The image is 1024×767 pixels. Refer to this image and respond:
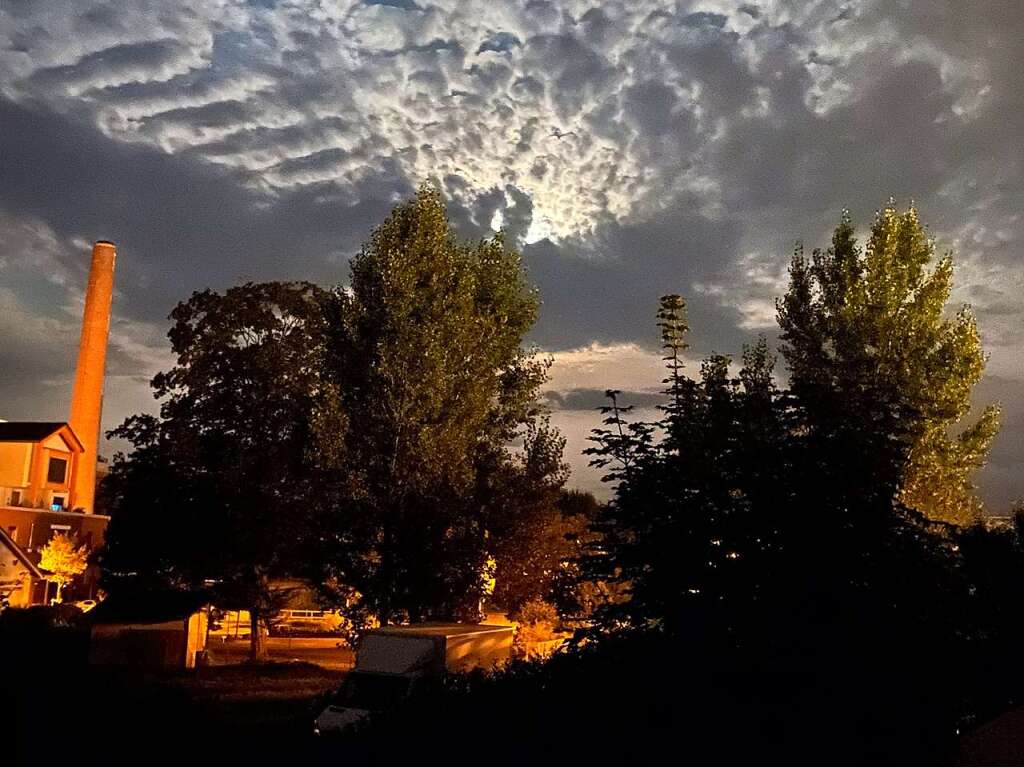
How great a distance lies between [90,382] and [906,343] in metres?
56.3

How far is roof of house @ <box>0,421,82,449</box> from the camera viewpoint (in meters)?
58.6

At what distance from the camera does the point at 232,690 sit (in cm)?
2912

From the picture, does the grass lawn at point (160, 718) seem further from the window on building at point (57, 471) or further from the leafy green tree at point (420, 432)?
the window on building at point (57, 471)

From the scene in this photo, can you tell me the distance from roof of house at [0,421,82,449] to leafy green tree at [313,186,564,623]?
37.6 m

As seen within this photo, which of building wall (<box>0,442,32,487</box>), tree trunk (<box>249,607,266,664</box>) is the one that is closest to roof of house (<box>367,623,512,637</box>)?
tree trunk (<box>249,607,266,664</box>)

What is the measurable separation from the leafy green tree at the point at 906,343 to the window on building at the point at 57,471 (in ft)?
169

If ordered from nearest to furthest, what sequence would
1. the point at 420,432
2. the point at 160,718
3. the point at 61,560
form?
the point at 160,718, the point at 420,432, the point at 61,560

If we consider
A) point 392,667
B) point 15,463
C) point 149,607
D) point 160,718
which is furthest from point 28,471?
point 392,667

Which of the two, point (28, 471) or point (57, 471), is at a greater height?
point (57, 471)

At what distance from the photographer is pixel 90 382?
208ft

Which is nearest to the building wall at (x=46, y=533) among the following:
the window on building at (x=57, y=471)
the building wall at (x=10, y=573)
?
the window on building at (x=57, y=471)

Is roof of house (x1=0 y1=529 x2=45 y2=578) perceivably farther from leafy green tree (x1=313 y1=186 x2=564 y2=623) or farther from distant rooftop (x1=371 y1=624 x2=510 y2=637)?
distant rooftop (x1=371 y1=624 x2=510 y2=637)

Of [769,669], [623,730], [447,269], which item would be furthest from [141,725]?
[447,269]

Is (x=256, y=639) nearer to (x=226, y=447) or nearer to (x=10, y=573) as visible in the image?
(x=226, y=447)
